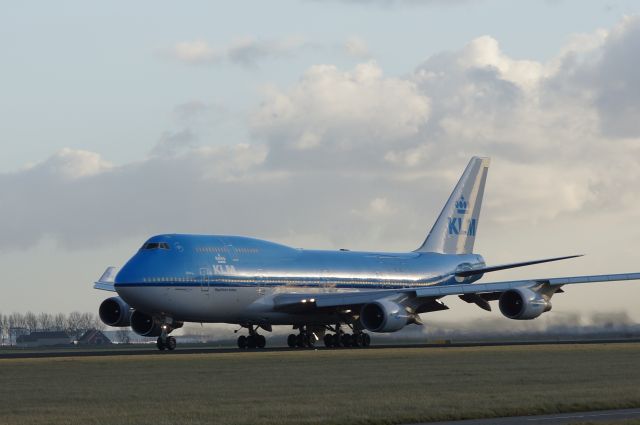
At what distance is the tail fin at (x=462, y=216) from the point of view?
7975cm

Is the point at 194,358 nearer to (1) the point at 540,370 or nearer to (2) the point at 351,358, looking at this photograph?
(2) the point at 351,358

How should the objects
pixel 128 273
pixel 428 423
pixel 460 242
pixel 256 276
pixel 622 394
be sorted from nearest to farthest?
1. pixel 428 423
2. pixel 622 394
3. pixel 128 273
4. pixel 256 276
5. pixel 460 242

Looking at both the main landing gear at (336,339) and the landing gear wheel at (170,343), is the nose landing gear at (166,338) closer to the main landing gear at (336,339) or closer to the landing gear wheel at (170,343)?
the landing gear wheel at (170,343)

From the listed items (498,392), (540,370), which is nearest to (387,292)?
(540,370)

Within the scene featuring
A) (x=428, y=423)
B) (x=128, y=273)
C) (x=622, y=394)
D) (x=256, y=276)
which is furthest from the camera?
(x=256, y=276)

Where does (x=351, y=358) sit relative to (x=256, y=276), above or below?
below

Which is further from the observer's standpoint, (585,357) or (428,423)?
(585,357)

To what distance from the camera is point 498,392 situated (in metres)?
33.1

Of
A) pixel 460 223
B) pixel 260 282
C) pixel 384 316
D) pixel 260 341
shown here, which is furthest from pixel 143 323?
pixel 460 223

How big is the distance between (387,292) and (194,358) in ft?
51.2

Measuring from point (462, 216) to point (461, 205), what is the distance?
76cm

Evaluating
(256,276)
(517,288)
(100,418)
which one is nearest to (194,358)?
(256,276)

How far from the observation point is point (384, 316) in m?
62.1

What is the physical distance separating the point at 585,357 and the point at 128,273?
890 inches
